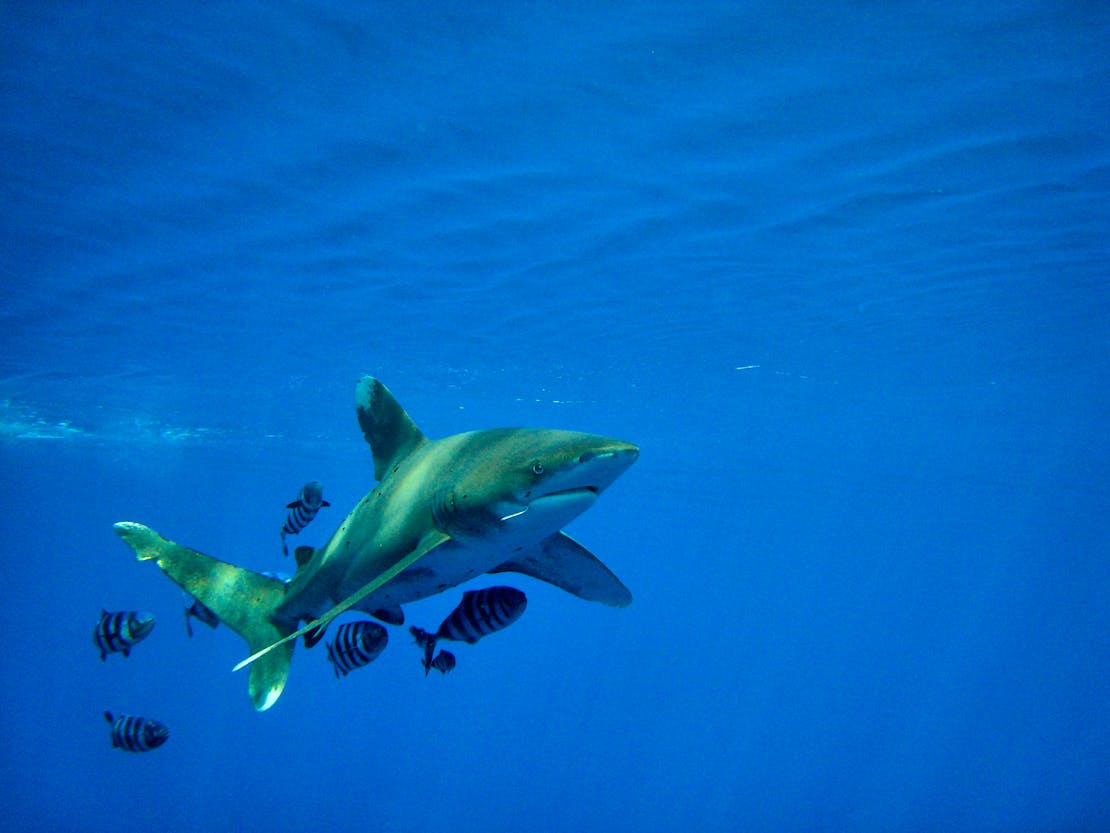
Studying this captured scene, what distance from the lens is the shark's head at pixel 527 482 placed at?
3703mm

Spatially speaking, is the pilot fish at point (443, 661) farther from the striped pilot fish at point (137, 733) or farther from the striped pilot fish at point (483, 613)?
the striped pilot fish at point (137, 733)

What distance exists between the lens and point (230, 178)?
40.5 feet

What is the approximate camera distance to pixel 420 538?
4527 mm

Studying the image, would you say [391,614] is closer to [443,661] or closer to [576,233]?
[443,661]

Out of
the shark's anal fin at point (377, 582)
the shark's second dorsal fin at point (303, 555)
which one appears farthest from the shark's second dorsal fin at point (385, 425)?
the shark's anal fin at point (377, 582)

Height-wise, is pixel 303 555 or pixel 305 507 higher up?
pixel 305 507

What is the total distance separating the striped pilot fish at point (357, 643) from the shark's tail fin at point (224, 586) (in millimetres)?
533

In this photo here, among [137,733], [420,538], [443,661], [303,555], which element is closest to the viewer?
[420,538]

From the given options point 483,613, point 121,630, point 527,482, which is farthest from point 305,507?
point 527,482

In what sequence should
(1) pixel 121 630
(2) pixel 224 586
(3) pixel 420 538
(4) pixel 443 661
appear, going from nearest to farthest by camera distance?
(3) pixel 420 538, (2) pixel 224 586, (4) pixel 443 661, (1) pixel 121 630

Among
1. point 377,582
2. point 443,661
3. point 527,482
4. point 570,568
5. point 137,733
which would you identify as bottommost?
point 137,733

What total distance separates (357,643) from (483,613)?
128cm

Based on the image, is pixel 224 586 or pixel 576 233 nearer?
pixel 224 586

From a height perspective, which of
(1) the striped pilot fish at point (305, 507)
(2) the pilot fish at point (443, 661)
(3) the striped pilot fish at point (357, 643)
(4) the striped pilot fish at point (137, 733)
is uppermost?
(1) the striped pilot fish at point (305, 507)
